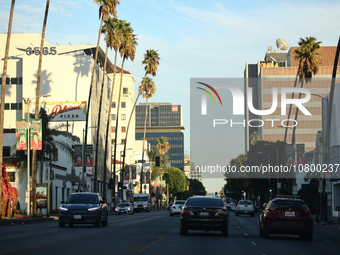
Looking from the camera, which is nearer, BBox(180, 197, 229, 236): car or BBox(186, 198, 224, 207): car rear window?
BBox(180, 197, 229, 236): car

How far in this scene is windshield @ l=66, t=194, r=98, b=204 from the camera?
990 inches

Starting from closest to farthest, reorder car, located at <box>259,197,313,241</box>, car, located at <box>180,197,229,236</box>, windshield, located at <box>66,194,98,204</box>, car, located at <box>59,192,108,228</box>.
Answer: car, located at <box>259,197,313,241</box> < car, located at <box>180,197,229,236</box> < car, located at <box>59,192,108,228</box> < windshield, located at <box>66,194,98,204</box>

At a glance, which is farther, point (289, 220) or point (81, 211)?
point (81, 211)

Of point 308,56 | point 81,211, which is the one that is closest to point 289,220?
point 81,211

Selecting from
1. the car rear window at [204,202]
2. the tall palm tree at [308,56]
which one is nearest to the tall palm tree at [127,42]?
the tall palm tree at [308,56]

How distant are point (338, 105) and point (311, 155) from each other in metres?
13.3

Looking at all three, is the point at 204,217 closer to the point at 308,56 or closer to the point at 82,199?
the point at 82,199

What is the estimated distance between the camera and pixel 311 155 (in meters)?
71.3

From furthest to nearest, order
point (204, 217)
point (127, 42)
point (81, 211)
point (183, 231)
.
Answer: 1. point (127, 42)
2. point (81, 211)
3. point (183, 231)
4. point (204, 217)

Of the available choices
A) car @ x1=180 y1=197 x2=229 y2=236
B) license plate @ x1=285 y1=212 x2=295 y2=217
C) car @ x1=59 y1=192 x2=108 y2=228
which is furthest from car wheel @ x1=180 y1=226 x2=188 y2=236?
car @ x1=59 y1=192 x2=108 y2=228

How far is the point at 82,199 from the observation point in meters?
25.3

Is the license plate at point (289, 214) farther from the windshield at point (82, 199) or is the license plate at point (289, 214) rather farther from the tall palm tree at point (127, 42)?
the tall palm tree at point (127, 42)

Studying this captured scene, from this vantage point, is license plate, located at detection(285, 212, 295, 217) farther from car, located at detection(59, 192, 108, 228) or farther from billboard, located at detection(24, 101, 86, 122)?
billboard, located at detection(24, 101, 86, 122)

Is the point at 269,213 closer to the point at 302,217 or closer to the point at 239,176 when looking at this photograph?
the point at 302,217
